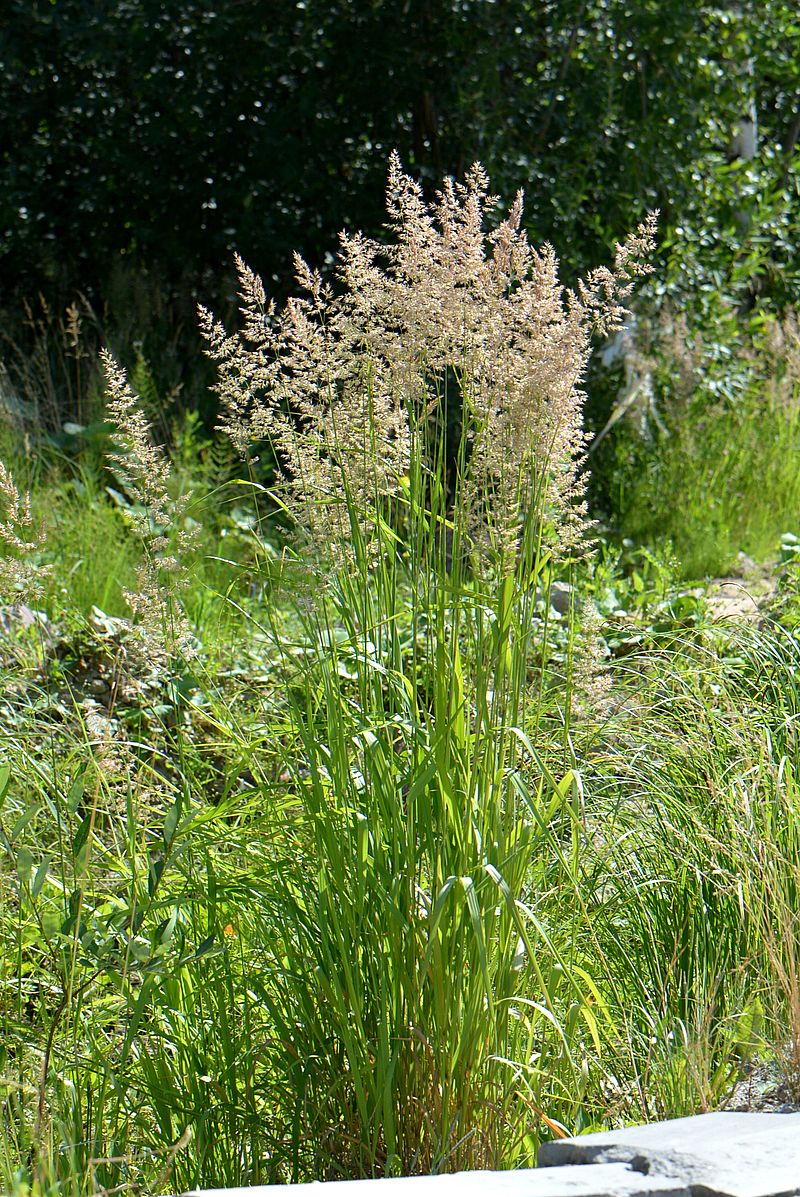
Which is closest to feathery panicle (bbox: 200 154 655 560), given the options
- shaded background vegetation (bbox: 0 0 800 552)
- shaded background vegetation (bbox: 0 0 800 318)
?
shaded background vegetation (bbox: 0 0 800 552)

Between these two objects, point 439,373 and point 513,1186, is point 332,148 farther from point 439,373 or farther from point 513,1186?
point 513,1186

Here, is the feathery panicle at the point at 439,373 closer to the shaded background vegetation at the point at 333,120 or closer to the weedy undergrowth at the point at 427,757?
the weedy undergrowth at the point at 427,757

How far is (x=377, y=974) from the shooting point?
87.4 inches

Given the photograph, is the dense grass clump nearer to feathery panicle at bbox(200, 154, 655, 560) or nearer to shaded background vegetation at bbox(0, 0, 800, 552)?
feathery panicle at bbox(200, 154, 655, 560)

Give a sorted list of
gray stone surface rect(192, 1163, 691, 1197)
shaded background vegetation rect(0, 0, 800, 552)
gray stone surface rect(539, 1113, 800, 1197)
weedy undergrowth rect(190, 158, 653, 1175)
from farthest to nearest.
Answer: shaded background vegetation rect(0, 0, 800, 552) < weedy undergrowth rect(190, 158, 653, 1175) < gray stone surface rect(539, 1113, 800, 1197) < gray stone surface rect(192, 1163, 691, 1197)

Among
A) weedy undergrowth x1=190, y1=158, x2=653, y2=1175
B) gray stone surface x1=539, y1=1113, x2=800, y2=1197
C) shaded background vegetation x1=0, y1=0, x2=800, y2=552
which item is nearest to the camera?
gray stone surface x1=539, y1=1113, x2=800, y2=1197

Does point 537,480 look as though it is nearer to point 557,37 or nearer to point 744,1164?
point 744,1164

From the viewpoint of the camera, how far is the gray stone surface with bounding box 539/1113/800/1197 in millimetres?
1857

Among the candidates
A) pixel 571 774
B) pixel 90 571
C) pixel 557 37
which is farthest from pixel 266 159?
pixel 571 774

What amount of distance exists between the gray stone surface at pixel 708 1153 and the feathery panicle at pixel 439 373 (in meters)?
1.00

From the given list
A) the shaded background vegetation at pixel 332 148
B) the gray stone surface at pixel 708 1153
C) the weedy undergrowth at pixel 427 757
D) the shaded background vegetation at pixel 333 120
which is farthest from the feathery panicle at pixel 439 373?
the shaded background vegetation at pixel 333 120

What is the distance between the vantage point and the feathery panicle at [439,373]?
227cm

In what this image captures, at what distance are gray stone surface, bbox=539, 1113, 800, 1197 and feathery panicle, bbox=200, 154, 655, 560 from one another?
3.29 ft

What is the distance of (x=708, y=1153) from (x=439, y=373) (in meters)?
1.46
